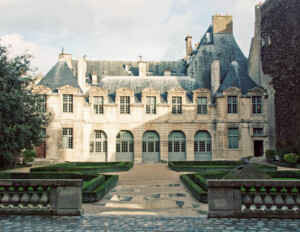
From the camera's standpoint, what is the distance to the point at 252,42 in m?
34.1

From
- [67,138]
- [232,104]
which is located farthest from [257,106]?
[67,138]

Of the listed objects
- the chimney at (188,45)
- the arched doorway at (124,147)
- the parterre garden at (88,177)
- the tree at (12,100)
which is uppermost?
the chimney at (188,45)

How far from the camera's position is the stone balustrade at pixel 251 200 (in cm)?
720

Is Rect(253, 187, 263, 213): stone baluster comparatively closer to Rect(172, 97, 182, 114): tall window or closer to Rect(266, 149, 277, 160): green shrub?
Result: Rect(266, 149, 277, 160): green shrub

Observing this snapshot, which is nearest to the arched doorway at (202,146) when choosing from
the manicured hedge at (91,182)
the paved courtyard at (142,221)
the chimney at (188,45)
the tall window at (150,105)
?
the tall window at (150,105)

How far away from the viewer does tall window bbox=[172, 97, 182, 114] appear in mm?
31109

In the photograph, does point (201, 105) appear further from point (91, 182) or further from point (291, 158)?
point (91, 182)

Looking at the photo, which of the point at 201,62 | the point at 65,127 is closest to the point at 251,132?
the point at 201,62

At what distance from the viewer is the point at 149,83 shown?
3334 centimetres

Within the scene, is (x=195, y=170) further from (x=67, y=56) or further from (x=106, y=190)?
(x=67, y=56)

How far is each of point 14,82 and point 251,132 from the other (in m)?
22.1

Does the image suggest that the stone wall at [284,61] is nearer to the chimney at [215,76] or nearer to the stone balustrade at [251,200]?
the chimney at [215,76]

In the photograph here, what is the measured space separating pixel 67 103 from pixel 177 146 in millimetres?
11396

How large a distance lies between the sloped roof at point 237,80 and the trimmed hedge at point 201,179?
15.5 metres
